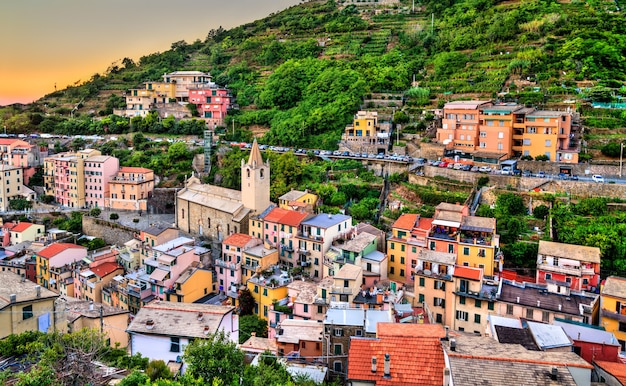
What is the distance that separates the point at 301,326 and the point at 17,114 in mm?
69194

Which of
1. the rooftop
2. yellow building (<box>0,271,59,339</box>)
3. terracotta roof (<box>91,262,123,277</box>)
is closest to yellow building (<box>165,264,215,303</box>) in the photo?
terracotta roof (<box>91,262,123,277</box>)

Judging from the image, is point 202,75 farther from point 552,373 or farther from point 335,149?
point 552,373

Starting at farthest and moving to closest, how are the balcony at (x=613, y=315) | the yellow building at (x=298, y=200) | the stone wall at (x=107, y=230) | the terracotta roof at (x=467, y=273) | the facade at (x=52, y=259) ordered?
the stone wall at (x=107, y=230) < the yellow building at (x=298, y=200) < the facade at (x=52, y=259) < the terracotta roof at (x=467, y=273) < the balcony at (x=613, y=315)

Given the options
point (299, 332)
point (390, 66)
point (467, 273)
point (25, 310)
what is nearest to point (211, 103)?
point (390, 66)

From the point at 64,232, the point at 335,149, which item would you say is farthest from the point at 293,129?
the point at 64,232

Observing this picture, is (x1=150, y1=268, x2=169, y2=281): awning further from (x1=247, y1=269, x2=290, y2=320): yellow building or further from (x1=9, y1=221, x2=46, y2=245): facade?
(x1=9, y1=221, x2=46, y2=245): facade

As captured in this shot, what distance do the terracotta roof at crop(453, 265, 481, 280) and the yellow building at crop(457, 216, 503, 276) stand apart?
A: 2.53m

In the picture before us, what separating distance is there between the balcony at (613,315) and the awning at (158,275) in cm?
2475

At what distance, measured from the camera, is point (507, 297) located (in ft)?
84.6

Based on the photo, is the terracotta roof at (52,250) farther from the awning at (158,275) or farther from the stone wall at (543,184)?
the stone wall at (543,184)

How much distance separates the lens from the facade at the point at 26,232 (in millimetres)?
45875

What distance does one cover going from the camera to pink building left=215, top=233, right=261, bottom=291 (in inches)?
1331

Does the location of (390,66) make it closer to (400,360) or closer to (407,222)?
(407,222)

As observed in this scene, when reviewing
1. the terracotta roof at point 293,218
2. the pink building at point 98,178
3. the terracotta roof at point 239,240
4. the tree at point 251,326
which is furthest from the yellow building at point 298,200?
the pink building at point 98,178
